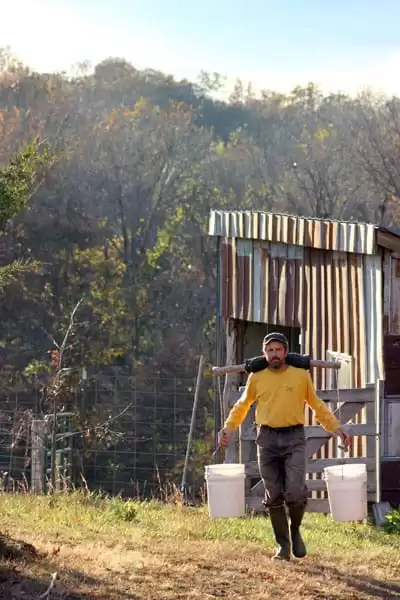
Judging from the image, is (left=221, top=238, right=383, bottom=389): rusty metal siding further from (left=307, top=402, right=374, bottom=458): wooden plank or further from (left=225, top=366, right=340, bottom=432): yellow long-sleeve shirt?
(left=225, top=366, right=340, bottom=432): yellow long-sleeve shirt

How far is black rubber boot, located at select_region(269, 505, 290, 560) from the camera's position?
862 cm

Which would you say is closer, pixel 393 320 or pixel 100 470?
pixel 393 320

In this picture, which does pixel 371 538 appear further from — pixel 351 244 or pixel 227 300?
pixel 227 300

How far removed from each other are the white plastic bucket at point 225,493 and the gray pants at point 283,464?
830mm

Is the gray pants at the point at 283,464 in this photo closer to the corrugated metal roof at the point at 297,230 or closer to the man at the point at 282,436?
the man at the point at 282,436

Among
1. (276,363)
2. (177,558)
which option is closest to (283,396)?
(276,363)

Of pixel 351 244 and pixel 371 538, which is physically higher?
pixel 351 244

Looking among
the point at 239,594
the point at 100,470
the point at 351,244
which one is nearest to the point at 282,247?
the point at 351,244

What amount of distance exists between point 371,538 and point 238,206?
3752cm

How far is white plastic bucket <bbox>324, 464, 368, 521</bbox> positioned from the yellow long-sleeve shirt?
88cm

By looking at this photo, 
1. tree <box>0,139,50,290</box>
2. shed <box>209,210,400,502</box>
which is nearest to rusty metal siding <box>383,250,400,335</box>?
shed <box>209,210,400,502</box>

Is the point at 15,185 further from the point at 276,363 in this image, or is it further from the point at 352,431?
the point at 352,431

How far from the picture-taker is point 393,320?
44.3ft

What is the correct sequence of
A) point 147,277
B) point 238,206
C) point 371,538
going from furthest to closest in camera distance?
point 238,206 < point 147,277 < point 371,538
